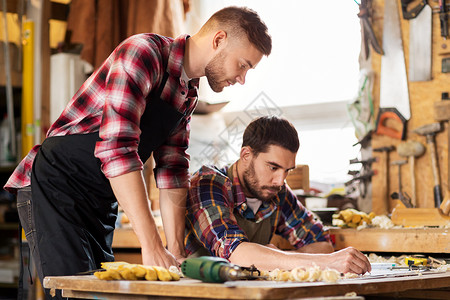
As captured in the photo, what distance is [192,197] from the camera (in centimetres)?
200

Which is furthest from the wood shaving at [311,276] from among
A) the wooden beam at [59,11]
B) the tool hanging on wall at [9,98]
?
the wooden beam at [59,11]

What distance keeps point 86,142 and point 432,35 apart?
1867 mm

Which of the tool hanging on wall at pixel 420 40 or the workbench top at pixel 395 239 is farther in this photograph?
the tool hanging on wall at pixel 420 40

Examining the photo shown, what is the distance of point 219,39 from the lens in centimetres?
170

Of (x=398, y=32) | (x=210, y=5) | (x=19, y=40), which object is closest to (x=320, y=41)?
(x=398, y=32)

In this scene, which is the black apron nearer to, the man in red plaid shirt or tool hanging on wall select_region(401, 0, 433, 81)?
the man in red plaid shirt

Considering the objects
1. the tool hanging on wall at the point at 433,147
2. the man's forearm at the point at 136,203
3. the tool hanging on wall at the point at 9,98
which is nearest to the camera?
the man's forearm at the point at 136,203

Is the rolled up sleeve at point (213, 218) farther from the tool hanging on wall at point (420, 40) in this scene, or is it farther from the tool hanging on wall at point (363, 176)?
the tool hanging on wall at point (420, 40)

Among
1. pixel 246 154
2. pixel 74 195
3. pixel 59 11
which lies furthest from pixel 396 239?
pixel 59 11

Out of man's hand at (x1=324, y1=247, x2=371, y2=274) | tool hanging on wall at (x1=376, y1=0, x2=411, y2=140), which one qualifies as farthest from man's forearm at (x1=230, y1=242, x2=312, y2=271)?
tool hanging on wall at (x1=376, y1=0, x2=411, y2=140)

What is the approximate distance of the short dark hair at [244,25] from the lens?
66.9 inches

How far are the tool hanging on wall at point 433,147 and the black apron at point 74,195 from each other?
4.85ft

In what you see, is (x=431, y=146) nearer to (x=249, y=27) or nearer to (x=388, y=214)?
(x=388, y=214)

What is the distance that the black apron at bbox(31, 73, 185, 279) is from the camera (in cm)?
162
